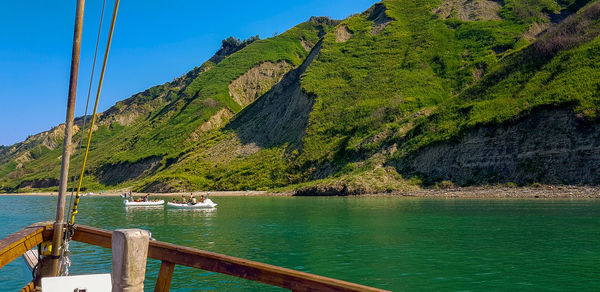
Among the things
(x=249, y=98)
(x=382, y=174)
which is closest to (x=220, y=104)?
(x=249, y=98)

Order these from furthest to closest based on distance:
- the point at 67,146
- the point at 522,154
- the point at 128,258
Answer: the point at 522,154 < the point at 67,146 < the point at 128,258

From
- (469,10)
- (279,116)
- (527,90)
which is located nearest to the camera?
(527,90)

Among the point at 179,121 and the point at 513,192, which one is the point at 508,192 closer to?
the point at 513,192

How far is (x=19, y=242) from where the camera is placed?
22.5ft

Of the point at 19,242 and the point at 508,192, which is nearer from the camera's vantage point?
the point at 19,242

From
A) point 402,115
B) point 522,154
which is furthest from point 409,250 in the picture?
point 402,115

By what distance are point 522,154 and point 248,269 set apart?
66679 millimetres

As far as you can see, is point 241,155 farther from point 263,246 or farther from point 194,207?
point 263,246

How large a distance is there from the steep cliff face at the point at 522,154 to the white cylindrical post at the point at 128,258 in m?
62.9

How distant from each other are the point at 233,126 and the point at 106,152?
240 ft

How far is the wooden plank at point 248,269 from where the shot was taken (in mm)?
4410

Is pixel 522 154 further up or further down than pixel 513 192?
further up

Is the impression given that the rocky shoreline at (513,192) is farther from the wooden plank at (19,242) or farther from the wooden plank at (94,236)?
the wooden plank at (19,242)

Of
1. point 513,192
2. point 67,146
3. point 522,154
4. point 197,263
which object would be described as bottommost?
point 513,192
